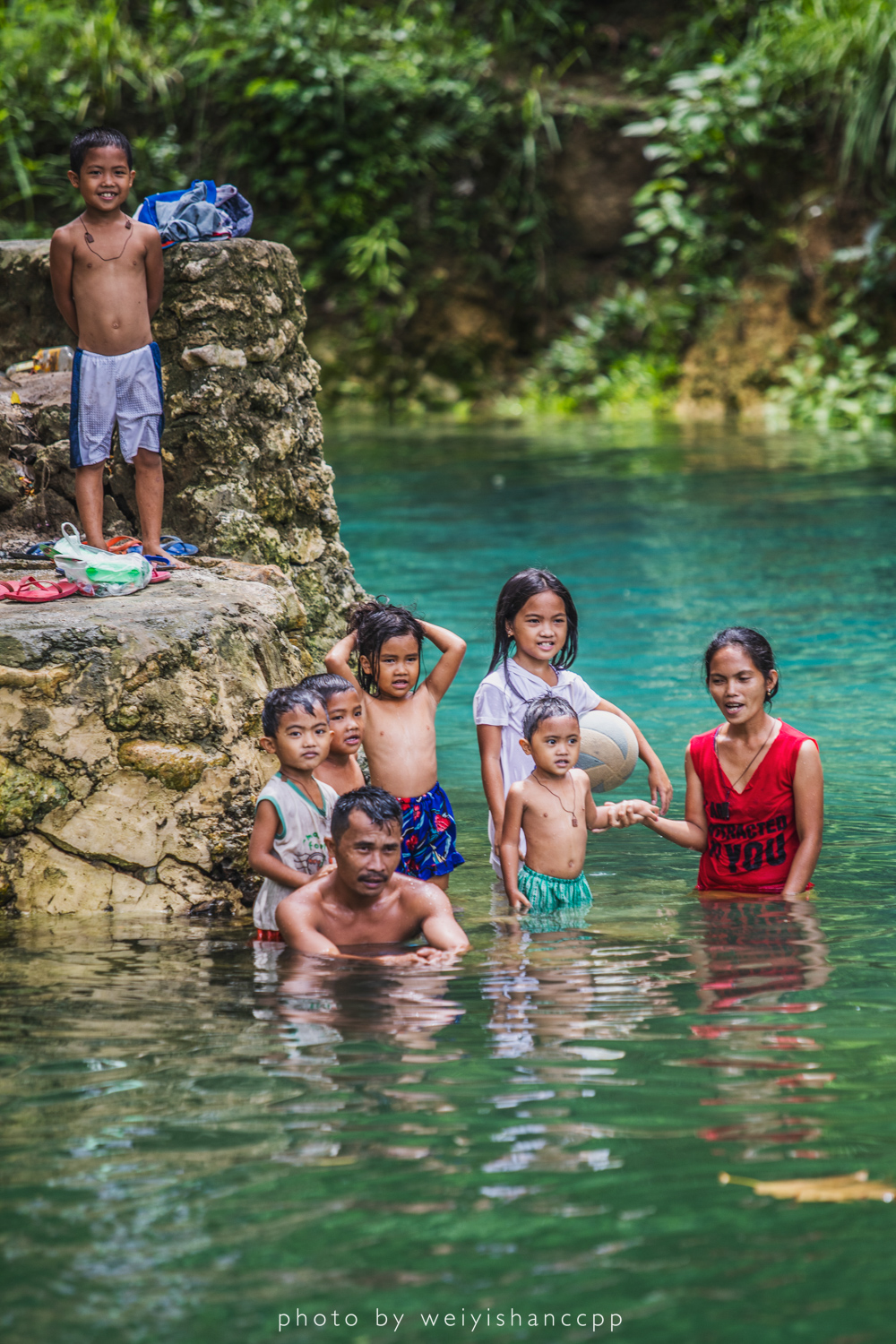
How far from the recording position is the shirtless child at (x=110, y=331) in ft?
18.2

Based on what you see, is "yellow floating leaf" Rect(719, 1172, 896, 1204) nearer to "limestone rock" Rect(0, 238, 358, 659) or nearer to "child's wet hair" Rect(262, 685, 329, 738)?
"child's wet hair" Rect(262, 685, 329, 738)

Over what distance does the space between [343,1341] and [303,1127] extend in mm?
699

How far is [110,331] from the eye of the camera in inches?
223

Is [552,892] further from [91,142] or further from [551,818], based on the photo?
[91,142]

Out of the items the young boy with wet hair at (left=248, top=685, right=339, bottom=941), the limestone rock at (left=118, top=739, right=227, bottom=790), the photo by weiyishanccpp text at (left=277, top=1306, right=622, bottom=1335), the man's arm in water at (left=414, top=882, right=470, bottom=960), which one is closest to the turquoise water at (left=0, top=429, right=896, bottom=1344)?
the photo by weiyishanccpp text at (left=277, top=1306, right=622, bottom=1335)

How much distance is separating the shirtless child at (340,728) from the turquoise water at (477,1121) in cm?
56

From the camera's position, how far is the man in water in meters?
4.20

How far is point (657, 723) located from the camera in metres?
7.12

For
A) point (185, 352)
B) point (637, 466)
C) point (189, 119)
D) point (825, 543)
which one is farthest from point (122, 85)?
point (185, 352)

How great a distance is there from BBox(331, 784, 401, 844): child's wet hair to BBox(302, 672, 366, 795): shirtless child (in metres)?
0.52

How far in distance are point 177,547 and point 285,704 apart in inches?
→ 74.5

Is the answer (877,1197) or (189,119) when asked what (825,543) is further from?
(189,119)

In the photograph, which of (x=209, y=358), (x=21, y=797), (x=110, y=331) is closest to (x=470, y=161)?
(x=209, y=358)

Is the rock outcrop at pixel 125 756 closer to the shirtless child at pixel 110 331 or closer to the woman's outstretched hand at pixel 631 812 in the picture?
the shirtless child at pixel 110 331
